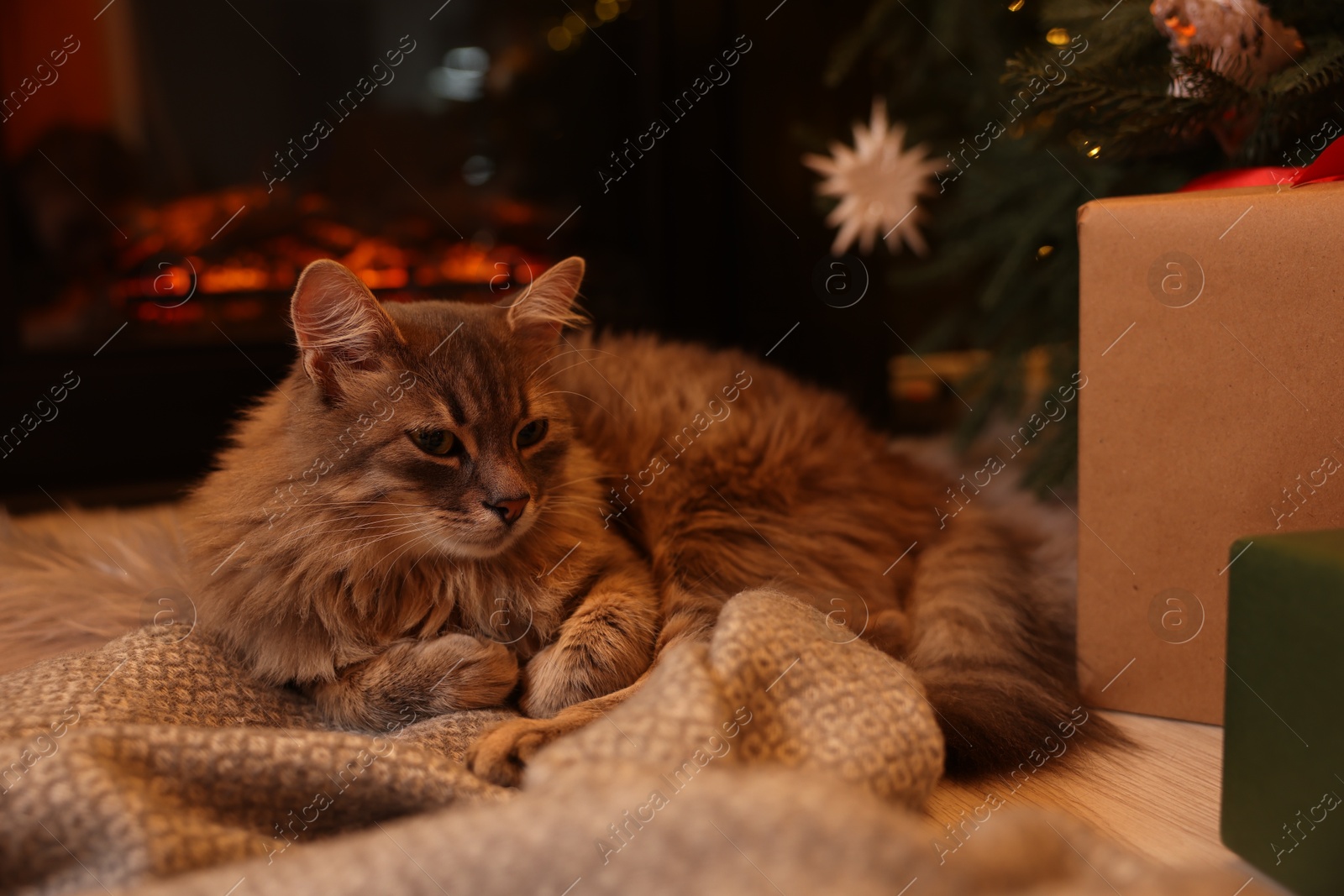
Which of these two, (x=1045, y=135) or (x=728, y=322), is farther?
(x=728, y=322)

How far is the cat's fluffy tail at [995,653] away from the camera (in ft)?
4.11

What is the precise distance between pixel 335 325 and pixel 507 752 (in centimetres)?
60

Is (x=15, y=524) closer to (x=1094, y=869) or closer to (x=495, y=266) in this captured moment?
(x=495, y=266)

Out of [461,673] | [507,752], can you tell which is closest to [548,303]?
[461,673]

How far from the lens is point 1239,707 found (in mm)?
1039

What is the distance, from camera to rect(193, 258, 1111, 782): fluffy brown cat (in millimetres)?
1311

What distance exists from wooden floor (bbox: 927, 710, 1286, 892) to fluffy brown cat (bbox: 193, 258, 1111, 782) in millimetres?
46

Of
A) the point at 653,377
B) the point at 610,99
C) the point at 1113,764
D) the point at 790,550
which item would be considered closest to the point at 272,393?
the point at 653,377

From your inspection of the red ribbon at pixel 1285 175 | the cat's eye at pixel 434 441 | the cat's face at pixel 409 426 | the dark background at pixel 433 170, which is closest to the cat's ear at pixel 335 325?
the cat's face at pixel 409 426

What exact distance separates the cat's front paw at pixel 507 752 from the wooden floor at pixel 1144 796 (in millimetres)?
484

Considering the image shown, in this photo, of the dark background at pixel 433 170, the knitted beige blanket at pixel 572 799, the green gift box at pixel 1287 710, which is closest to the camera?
the knitted beige blanket at pixel 572 799

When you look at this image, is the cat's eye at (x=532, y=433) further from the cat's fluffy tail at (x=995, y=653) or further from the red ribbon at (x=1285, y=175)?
the red ribbon at (x=1285, y=175)

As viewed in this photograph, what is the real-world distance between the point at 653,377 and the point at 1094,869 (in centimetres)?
115

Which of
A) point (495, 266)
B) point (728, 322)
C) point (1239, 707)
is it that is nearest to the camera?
point (1239, 707)
